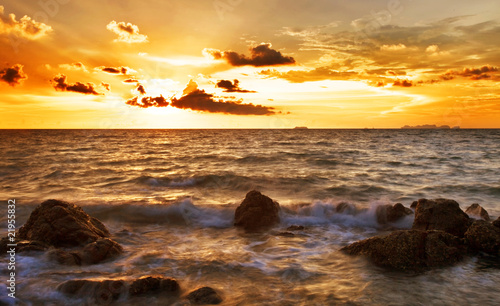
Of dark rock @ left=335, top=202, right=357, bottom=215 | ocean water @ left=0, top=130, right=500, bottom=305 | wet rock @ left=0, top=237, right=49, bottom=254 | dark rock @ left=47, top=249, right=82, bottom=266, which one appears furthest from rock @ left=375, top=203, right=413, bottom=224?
wet rock @ left=0, top=237, right=49, bottom=254

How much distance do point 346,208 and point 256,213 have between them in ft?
13.5

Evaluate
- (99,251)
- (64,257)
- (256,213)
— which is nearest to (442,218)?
(256,213)

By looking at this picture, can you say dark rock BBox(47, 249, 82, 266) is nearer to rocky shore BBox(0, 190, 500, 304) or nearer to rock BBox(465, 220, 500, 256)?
rocky shore BBox(0, 190, 500, 304)

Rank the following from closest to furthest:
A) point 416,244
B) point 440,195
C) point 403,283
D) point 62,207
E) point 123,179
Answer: point 403,283 → point 416,244 → point 62,207 → point 440,195 → point 123,179

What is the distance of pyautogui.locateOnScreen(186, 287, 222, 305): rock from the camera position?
601 centimetres

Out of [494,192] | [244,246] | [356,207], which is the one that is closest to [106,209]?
[244,246]

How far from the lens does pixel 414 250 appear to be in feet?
25.0

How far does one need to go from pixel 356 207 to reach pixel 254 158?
70.7 feet

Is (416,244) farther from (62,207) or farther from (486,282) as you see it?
(62,207)

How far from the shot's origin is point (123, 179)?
22625 mm

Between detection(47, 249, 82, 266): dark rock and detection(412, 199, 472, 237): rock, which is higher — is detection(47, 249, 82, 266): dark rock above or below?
below

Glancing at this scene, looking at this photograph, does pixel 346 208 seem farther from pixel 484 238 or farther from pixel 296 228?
pixel 484 238

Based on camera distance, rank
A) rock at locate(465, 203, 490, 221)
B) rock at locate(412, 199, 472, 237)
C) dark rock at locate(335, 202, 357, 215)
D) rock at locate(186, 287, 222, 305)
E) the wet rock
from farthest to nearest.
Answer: dark rock at locate(335, 202, 357, 215), rock at locate(465, 203, 490, 221), rock at locate(412, 199, 472, 237), the wet rock, rock at locate(186, 287, 222, 305)

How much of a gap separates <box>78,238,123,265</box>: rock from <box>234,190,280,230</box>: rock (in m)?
4.27
